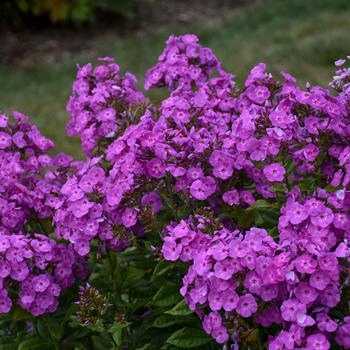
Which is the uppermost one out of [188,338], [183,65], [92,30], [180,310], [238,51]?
[183,65]

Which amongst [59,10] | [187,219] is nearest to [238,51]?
[59,10]

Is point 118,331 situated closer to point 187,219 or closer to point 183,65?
point 187,219

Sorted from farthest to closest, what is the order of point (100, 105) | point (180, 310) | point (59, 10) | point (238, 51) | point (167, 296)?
point (59, 10)
point (238, 51)
point (100, 105)
point (167, 296)
point (180, 310)

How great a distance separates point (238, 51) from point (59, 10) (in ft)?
8.27

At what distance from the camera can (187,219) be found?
2586mm

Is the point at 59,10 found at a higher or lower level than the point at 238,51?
lower

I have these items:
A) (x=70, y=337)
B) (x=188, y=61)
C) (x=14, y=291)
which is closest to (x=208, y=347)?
(x=70, y=337)

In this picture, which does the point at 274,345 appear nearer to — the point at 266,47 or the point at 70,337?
the point at 70,337

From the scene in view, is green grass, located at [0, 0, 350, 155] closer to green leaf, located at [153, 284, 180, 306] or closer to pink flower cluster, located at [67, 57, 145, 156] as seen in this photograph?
pink flower cluster, located at [67, 57, 145, 156]

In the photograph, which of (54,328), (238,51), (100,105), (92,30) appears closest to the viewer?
(54,328)

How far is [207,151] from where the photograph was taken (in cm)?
254

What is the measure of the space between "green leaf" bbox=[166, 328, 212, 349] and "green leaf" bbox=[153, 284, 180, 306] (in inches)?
4.1

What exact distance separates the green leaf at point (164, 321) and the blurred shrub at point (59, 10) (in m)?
7.11

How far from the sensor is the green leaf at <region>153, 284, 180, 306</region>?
8.26 ft
